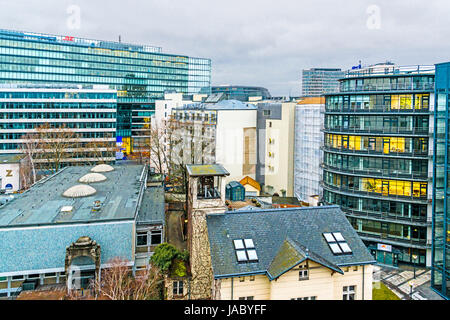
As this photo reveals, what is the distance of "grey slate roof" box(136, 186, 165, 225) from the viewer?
3256cm

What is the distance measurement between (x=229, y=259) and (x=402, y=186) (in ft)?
83.1

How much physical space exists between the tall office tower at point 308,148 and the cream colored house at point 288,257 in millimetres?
31753

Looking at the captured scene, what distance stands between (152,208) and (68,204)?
784 cm

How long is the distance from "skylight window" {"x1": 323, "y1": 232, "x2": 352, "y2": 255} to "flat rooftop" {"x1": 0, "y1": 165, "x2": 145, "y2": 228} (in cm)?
1562

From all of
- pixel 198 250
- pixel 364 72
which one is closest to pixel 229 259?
pixel 198 250

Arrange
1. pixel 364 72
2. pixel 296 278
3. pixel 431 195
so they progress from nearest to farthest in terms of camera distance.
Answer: pixel 296 278 → pixel 431 195 → pixel 364 72

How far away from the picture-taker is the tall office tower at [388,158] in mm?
37125

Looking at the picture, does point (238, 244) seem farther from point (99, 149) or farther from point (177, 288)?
point (99, 149)

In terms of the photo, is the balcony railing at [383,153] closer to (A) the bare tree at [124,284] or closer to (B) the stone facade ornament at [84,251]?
(A) the bare tree at [124,284]

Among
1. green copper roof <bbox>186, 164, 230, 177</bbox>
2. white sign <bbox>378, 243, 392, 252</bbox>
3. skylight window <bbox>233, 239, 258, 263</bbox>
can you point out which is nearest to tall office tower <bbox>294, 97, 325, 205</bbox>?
white sign <bbox>378, 243, 392, 252</bbox>

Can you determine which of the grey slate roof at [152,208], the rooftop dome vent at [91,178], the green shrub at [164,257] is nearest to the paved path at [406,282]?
the green shrub at [164,257]
